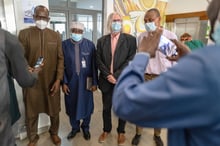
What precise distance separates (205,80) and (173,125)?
0.15 meters

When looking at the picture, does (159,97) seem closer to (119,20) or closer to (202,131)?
(202,131)

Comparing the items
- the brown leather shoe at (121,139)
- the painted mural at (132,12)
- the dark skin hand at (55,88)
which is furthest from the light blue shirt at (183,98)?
the painted mural at (132,12)

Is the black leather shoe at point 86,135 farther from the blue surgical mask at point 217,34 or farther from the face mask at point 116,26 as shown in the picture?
the blue surgical mask at point 217,34

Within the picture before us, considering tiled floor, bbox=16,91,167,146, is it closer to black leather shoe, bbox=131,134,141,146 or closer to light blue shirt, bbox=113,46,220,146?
black leather shoe, bbox=131,134,141,146

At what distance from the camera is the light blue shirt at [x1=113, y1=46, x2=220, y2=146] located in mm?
446

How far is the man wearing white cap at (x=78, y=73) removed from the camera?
2.26 m

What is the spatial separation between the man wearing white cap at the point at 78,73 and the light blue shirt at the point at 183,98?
175cm

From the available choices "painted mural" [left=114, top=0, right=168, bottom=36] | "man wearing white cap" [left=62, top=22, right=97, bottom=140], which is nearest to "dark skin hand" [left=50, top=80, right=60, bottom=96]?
"man wearing white cap" [left=62, top=22, right=97, bottom=140]

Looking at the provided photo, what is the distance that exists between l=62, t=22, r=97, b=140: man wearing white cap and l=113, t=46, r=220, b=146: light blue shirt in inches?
68.9

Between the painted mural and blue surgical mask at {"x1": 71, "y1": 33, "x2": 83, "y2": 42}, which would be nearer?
blue surgical mask at {"x1": 71, "y1": 33, "x2": 83, "y2": 42}

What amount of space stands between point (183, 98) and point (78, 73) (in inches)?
75.0

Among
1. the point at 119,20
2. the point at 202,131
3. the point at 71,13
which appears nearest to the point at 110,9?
the point at 119,20

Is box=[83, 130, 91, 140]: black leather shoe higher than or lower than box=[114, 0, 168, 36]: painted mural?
lower

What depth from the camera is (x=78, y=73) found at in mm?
2277
